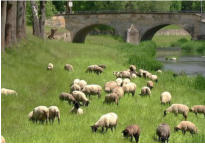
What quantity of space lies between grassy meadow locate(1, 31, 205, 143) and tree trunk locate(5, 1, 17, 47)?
476mm

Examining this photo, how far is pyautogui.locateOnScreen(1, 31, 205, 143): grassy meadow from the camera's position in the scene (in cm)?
1220

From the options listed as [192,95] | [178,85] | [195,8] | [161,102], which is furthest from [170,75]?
[195,8]

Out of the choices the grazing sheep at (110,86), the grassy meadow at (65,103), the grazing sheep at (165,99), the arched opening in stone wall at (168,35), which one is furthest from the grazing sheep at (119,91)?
the arched opening in stone wall at (168,35)

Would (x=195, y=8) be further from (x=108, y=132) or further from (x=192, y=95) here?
(x=108, y=132)

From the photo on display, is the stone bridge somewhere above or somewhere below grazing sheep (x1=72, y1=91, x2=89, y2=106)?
above

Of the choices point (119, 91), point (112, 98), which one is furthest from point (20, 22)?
point (112, 98)

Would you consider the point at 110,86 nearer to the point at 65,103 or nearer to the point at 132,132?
the point at 65,103

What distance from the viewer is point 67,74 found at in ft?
72.5

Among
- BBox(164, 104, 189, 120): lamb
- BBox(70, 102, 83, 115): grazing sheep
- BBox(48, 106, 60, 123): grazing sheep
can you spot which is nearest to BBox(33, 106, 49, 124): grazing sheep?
BBox(48, 106, 60, 123): grazing sheep

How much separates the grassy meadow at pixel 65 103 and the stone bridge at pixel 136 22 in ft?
125

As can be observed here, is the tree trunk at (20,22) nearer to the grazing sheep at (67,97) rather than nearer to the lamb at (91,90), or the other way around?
the lamb at (91,90)

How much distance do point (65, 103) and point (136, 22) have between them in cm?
5333

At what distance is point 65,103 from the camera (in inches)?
627

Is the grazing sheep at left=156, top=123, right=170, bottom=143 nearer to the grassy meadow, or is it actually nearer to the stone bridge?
the grassy meadow
